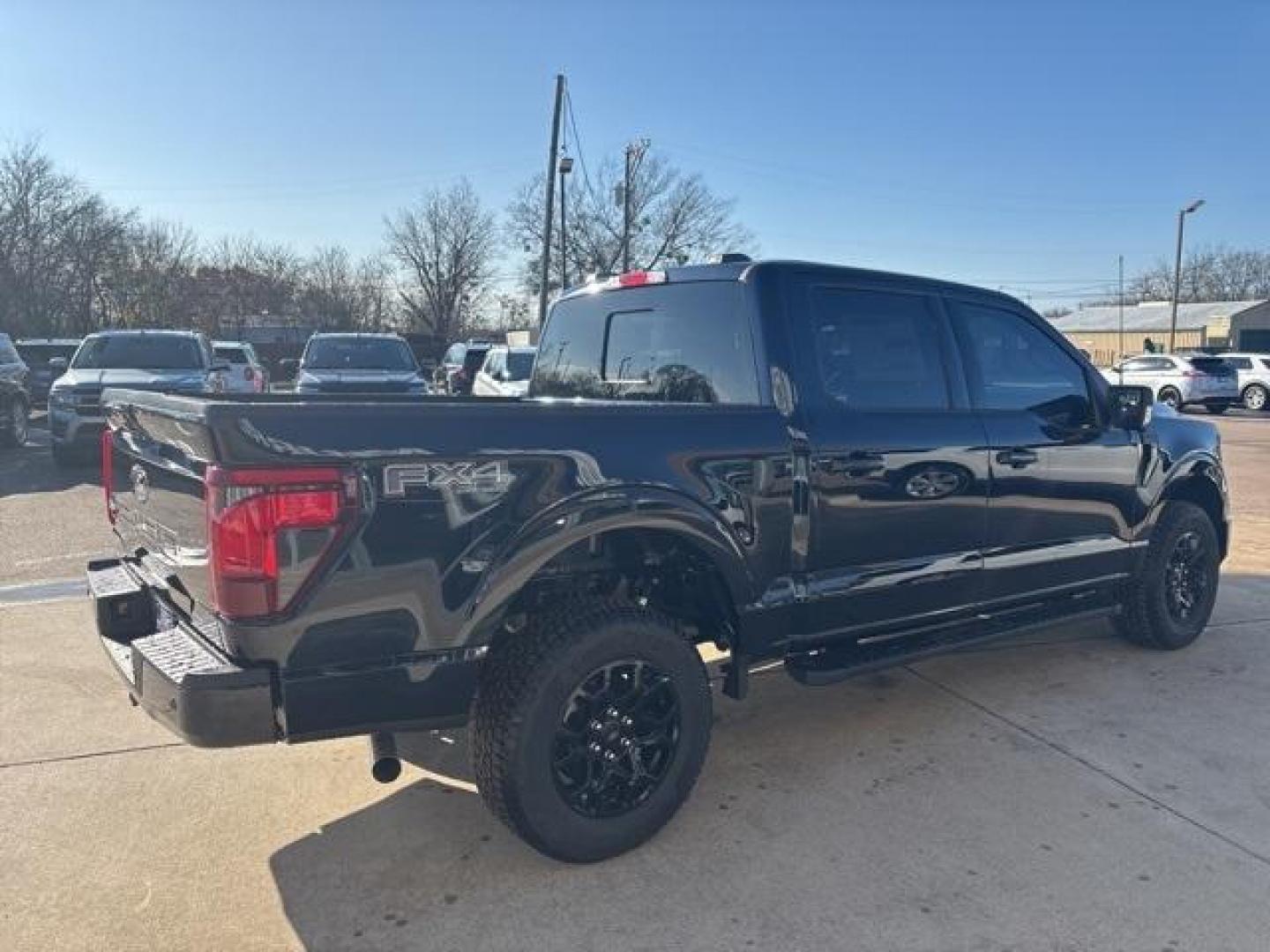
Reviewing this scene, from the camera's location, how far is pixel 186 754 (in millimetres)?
3785

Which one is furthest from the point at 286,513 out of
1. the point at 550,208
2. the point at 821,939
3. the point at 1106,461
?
the point at 550,208

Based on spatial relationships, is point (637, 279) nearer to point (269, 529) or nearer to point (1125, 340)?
point (269, 529)

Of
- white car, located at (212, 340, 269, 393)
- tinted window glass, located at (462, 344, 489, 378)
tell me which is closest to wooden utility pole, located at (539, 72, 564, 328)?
tinted window glass, located at (462, 344, 489, 378)

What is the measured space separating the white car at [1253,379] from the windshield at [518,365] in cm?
2166

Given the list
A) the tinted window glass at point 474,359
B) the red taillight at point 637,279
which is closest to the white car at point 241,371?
the tinted window glass at point 474,359

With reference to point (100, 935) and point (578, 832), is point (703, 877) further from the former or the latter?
point (100, 935)

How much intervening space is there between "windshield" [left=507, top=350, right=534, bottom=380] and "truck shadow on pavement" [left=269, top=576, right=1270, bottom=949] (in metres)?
11.0

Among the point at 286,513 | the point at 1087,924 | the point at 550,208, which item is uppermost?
the point at 550,208

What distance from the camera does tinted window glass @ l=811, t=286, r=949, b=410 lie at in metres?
3.61

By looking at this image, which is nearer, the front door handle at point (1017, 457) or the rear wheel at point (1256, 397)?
the front door handle at point (1017, 457)

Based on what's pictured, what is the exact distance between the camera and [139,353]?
11891mm

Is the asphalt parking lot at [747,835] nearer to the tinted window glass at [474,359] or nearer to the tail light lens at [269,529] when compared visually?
the tail light lens at [269,529]

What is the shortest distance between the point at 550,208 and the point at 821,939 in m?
22.8

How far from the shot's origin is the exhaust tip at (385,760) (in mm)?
2887
